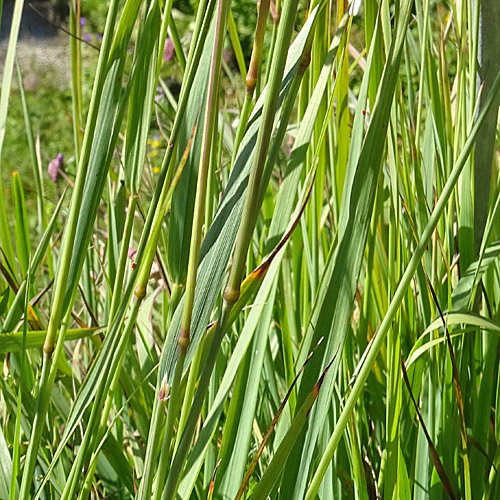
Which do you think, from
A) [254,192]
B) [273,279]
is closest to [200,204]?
[254,192]

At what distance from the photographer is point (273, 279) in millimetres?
489

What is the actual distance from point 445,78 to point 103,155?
403 mm

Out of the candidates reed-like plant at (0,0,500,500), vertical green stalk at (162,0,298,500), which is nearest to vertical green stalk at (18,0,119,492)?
reed-like plant at (0,0,500,500)

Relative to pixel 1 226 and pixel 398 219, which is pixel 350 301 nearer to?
pixel 398 219

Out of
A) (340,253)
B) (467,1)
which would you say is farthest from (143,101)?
(467,1)

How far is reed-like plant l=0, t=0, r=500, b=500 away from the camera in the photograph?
1.13 ft

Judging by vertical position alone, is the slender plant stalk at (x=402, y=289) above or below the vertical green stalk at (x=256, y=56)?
below

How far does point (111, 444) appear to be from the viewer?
1.98ft

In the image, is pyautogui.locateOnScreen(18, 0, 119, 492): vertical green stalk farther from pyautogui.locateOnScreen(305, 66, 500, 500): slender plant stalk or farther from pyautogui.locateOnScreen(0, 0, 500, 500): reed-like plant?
pyautogui.locateOnScreen(305, 66, 500, 500): slender plant stalk

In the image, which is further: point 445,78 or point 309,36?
point 445,78

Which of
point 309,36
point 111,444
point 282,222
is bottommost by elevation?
point 111,444

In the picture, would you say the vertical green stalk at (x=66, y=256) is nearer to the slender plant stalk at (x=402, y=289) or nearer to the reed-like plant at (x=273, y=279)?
the reed-like plant at (x=273, y=279)

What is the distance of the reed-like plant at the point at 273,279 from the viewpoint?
345 millimetres

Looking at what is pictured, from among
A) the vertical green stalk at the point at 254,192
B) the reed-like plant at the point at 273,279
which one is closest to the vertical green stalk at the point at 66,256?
the reed-like plant at the point at 273,279
